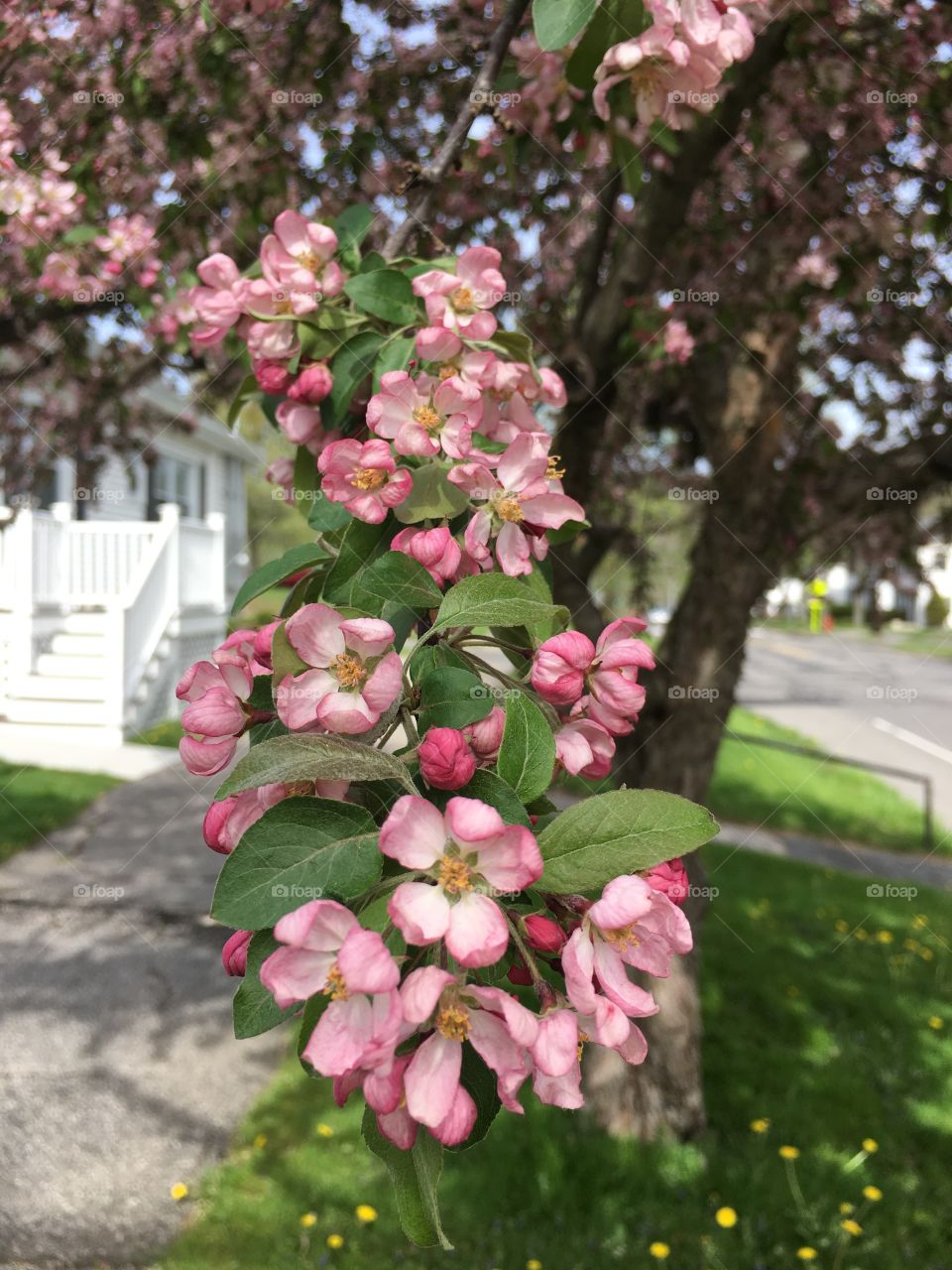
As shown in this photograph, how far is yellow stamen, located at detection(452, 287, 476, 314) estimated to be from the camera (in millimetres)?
1110

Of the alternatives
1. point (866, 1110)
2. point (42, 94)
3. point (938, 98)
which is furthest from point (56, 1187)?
point (938, 98)

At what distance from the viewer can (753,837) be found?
28.6ft

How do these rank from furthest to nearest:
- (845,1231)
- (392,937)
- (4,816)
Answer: (4,816) < (845,1231) < (392,937)

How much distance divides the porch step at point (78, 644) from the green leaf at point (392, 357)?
8.89 meters

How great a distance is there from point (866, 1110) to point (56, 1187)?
3.14 m

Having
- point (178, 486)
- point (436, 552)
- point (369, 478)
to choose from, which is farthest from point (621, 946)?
point (178, 486)

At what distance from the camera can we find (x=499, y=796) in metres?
0.75

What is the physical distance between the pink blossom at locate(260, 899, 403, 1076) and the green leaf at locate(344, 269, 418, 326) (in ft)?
2.54

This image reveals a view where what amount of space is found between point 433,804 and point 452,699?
0.09m

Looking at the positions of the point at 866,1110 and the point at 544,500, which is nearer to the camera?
the point at 544,500

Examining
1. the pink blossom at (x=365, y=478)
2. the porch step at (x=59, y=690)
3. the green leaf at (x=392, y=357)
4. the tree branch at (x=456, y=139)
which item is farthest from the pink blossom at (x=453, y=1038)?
the porch step at (x=59, y=690)

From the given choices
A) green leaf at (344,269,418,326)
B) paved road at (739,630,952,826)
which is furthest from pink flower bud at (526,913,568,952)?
paved road at (739,630,952,826)

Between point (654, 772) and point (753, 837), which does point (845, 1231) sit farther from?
point (753, 837)

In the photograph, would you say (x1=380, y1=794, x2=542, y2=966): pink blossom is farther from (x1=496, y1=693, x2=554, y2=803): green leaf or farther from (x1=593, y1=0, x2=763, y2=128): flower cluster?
(x1=593, y1=0, x2=763, y2=128): flower cluster
